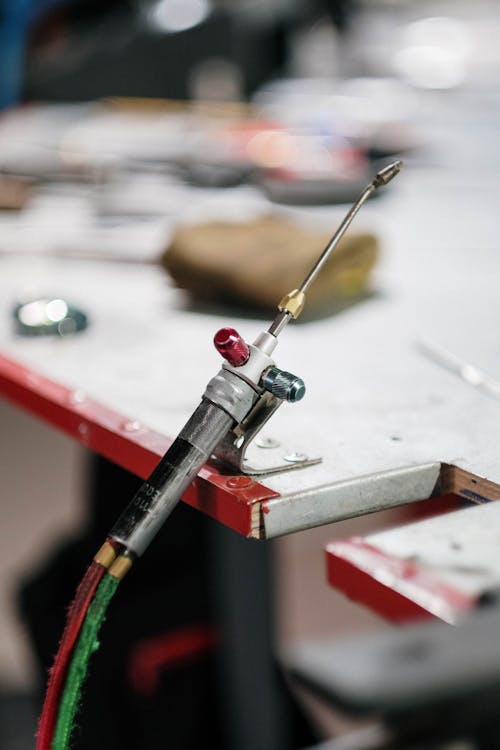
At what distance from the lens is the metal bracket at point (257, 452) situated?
48cm

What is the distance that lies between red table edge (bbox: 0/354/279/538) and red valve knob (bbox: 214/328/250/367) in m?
0.06

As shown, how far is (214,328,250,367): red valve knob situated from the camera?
1.49 feet

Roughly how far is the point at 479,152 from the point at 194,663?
0.87 meters

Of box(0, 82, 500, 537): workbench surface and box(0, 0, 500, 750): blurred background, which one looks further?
box(0, 0, 500, 750): blurred background

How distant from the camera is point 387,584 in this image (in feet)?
1.29

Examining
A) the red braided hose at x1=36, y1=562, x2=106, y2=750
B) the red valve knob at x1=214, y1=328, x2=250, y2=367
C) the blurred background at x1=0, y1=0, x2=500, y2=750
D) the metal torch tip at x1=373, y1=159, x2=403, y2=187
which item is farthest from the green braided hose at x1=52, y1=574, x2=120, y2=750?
the blurred background at x1=0, y1=0, x2=500, y2=750

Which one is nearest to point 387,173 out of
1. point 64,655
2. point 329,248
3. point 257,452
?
point 329,248

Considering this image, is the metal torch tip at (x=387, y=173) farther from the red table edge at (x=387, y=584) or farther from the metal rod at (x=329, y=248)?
the red table edge at (x=387, y=584)

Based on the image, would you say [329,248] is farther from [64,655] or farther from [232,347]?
[64,655]

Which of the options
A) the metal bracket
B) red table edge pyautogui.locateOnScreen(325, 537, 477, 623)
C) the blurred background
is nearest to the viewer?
red table edge pyautogui.locateOnScreen(325, 537, 477, 623)

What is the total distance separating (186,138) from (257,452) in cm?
103

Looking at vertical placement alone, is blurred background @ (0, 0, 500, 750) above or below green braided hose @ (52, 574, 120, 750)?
above

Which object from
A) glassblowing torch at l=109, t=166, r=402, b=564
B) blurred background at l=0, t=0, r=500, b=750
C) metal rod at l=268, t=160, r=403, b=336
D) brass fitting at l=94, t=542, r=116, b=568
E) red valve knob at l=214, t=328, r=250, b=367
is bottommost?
brass fitting at l=94, t=542, r=116, b=568

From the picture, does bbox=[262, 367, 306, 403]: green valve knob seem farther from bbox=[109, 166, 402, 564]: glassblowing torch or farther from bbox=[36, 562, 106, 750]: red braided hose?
bbox=[36, 562, 106, 750]: red braided hose
